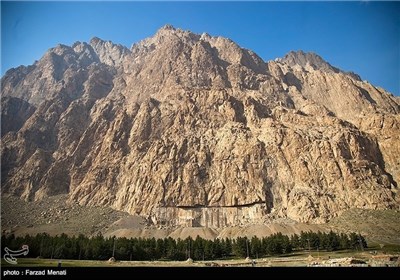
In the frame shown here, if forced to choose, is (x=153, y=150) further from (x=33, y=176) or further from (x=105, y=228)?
(x=33, y=176)

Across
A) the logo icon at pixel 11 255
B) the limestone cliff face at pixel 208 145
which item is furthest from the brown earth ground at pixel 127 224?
the logo icon at pixel 11 255

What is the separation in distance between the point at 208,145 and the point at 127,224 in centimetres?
4313

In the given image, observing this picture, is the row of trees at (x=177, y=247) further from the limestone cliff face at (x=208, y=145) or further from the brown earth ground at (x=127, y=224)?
the limestone cliff face at (x=208, y=145)

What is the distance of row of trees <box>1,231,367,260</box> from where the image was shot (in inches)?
2662

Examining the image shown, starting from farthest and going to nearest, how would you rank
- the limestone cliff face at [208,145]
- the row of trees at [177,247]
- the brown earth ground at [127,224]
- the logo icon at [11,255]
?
the limestone cliff face at [208,145]
the brown earth ground at [127,224]
the row of trees at [177,247]
the logo icon at [11,255]

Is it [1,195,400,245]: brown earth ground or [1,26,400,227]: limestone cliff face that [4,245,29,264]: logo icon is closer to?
[1,195,400,245]: brown earth ground

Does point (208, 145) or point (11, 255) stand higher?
point (208, 145)

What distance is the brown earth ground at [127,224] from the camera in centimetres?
9019

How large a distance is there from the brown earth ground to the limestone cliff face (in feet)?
14.6

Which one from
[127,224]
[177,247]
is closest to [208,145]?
[127,224]

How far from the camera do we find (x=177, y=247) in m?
76.0

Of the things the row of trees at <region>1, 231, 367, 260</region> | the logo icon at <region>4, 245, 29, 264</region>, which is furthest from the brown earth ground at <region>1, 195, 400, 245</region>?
the logo icon at <region>4, 245, 29, 264</region>

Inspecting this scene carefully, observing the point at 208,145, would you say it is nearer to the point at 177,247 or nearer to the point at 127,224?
the point at 127,224

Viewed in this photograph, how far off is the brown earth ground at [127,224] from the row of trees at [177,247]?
14.3m
